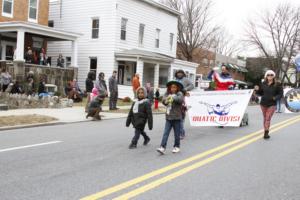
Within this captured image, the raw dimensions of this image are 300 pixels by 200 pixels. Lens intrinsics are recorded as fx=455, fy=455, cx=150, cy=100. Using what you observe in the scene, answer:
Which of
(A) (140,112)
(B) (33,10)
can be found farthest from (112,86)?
(B) (33,10)

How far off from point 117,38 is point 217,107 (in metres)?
19.1

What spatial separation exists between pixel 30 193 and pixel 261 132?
879 centimetres

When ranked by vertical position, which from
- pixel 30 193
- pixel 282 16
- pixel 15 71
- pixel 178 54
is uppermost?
pixel 282 16

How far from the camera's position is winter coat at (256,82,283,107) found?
1191cm

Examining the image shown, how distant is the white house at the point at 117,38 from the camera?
31203 mm

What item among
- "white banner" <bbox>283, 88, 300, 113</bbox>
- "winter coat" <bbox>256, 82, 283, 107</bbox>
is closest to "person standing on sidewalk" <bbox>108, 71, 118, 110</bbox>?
"white banner" <bbox>283, 88, 300, 113</bbox>

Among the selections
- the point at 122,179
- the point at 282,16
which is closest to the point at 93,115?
the point at 122,179

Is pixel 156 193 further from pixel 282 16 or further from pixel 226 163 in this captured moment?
pixel 282 16

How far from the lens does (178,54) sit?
166 feet

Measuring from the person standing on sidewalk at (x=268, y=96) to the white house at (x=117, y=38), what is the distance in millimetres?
18991

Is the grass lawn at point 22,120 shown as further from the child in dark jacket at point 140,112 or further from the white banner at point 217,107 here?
the child in dark jacket at point 140,112

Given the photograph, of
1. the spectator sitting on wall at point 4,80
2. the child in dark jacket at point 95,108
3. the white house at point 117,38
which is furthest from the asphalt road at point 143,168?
the white house at point 117,38

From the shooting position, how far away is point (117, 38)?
31250 millimetres

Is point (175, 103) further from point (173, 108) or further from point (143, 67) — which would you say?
point (143, 67)
